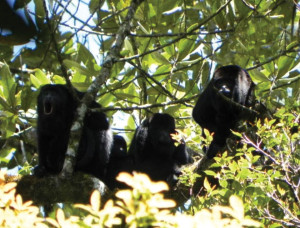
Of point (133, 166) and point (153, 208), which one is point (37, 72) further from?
point (153, 208)

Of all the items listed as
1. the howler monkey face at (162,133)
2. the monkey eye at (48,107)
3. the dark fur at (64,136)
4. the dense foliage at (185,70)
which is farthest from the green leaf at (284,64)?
the monkey eye at (48,107)

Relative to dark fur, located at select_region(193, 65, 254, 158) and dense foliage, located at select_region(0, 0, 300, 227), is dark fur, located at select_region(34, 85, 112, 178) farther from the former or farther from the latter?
dark fur, located at select_region(193, 65, 254, 158)

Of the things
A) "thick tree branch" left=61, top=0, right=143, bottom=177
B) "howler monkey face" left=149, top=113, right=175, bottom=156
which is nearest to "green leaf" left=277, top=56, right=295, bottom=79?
"howler monkey face" left=149, top=113, right=175, bottom=156

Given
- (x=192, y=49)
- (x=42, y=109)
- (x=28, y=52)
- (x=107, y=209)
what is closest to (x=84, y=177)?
(x=42, y=109)

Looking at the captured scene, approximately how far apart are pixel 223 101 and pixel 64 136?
7.22 ft

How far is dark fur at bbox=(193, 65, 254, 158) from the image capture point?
6418 mm

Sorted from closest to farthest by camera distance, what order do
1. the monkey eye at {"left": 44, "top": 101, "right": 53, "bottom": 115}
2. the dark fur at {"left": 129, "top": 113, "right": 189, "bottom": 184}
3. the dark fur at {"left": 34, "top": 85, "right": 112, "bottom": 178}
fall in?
the monkey eye at {"left": 44, "top": 101, "right": 53, "bottom": 115}
the dark fur at {"left": 34, "top": 85, "right": 112, "bottom": 178}
the dark fur at {"left": 129, "top": 113, "right": 189, "bottom": 184}

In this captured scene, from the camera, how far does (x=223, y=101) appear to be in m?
6.49

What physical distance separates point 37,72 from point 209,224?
570cm

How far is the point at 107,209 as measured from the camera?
65.7 inches

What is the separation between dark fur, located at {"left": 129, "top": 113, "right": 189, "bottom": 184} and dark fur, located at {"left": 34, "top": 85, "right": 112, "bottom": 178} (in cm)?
45

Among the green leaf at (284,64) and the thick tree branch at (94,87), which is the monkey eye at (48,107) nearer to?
the thick tree branch at (94,87)

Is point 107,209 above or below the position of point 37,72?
below

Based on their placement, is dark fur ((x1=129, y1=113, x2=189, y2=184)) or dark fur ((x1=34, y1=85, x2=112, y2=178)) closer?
dark fur ((x1=34, y1=85, x2=112, y2=178))
